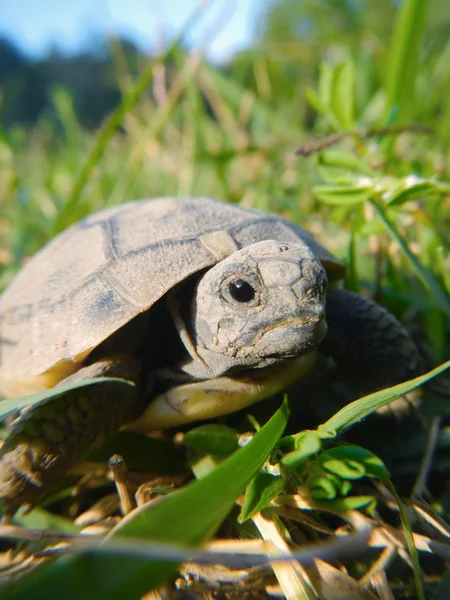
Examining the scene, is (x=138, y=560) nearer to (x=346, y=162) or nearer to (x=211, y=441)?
(x=211, y=441)

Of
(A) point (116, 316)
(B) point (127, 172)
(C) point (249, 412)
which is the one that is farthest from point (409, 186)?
(B) point (127, 172)

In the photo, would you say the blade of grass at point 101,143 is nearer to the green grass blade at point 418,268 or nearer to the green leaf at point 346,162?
the green leaf at point 346,162

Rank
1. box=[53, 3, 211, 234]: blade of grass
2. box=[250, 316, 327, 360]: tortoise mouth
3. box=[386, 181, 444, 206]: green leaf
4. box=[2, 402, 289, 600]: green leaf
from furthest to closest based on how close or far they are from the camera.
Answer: box=[53, 3, 211, 234]: blade of grass, box=[386, 181, 444, 206]: green leaf, box=[250, 316, 327, 360]: tortoise mouth, box=[2, 402, 289, 600]: green leaf

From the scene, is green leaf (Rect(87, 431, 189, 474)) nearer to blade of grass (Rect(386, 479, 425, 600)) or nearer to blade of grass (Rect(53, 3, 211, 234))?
blade of grass (Rect(386, 479, 425, 600))

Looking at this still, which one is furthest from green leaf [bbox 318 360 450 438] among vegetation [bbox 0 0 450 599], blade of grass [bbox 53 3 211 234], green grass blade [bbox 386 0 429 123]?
blade of grass [bbox 53 3 211 234]

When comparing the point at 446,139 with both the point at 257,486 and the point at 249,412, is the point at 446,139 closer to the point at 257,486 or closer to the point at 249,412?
the point at 249,412

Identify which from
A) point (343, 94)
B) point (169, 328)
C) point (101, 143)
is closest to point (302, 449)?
point (169, 328)

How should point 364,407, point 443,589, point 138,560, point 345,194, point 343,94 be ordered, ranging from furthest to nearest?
point 343,94 < point 345,194 < point 364,407 < point 443,589 < point 138,560
